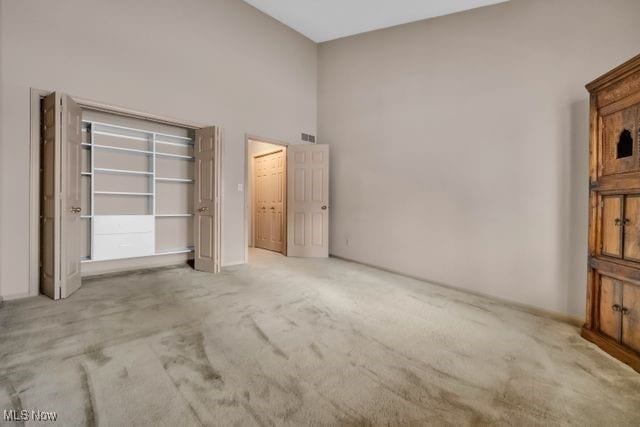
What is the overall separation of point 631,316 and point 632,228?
24.0 inches

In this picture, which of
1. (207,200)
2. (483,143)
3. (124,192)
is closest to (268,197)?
(207,200)

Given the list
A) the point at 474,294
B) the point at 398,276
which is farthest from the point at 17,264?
the point at 474,294

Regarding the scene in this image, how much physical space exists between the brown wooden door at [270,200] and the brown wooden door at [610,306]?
4.70 m

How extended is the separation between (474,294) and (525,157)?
169 cm

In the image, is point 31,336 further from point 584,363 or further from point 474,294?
point 474,294

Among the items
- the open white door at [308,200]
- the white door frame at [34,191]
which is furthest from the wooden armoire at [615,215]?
the white door frame at [34,191]

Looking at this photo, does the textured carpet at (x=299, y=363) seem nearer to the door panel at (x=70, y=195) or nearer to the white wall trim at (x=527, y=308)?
the white wall trim at (x=527, y=308)

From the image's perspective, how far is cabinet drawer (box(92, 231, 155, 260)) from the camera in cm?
373

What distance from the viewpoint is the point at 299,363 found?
1880 millimetres

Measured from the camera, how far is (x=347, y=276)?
13.6ft

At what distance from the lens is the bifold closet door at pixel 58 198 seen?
2.94 metres

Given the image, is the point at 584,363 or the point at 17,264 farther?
the point at 17,264

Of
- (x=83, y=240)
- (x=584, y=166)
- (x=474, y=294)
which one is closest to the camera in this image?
(x=584, y=166)

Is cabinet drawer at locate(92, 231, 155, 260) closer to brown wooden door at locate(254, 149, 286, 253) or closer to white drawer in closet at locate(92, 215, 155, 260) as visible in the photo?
white drawer in closet at locate(92, 215, 155, 260)
